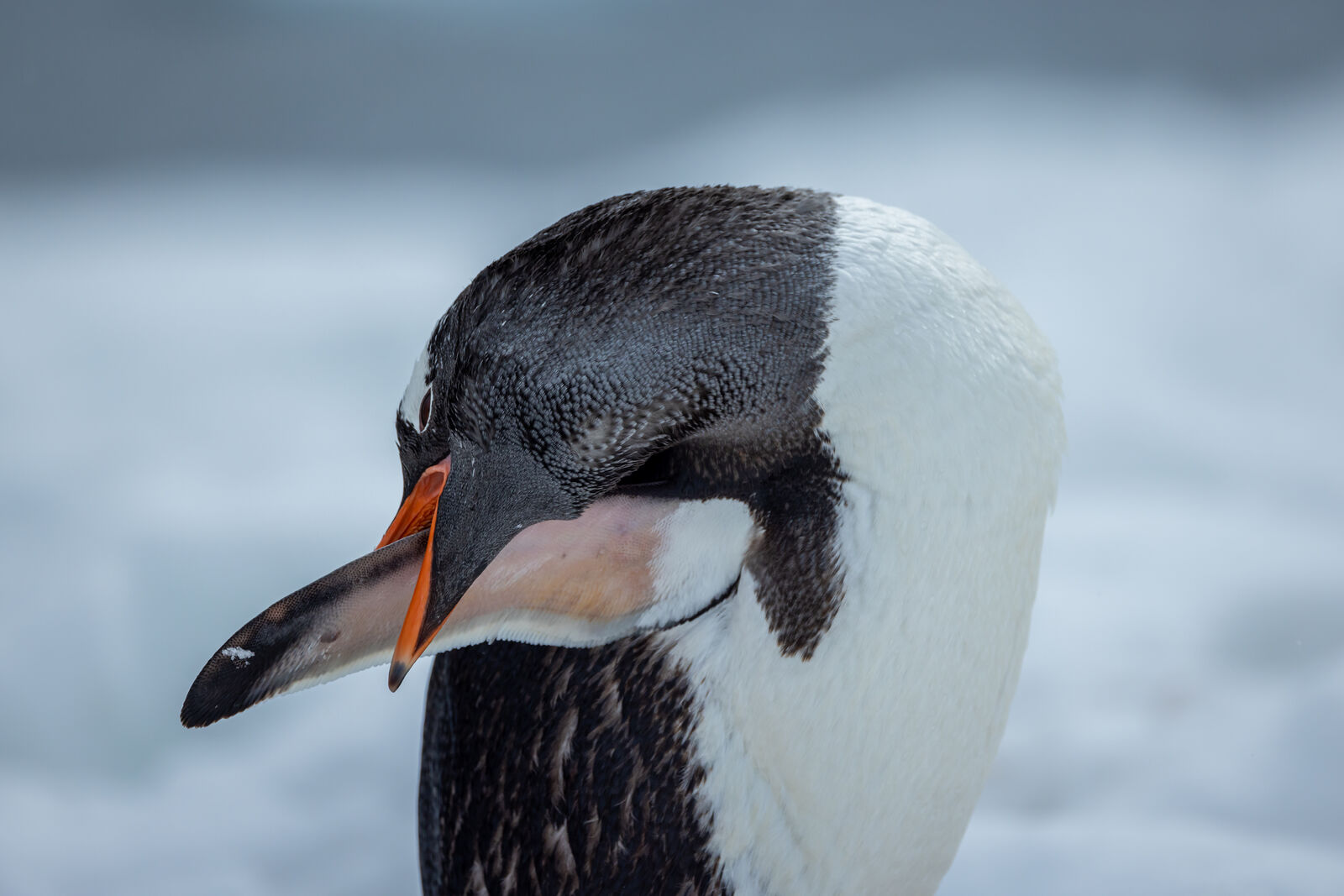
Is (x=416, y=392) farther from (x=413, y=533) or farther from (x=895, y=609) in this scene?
(x=895, y=609)

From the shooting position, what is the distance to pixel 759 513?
1.57ft

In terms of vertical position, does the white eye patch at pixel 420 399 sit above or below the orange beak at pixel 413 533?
above

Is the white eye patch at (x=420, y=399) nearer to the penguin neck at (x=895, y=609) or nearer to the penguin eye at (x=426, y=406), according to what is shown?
the penguin eye at (x=426, y=406)

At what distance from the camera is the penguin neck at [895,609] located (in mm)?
454

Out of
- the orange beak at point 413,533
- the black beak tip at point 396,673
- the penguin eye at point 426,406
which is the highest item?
the penguin eye at point 426,406

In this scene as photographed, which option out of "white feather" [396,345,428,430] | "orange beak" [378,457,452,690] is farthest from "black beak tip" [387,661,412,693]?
"white feather" [396,345,428,430]

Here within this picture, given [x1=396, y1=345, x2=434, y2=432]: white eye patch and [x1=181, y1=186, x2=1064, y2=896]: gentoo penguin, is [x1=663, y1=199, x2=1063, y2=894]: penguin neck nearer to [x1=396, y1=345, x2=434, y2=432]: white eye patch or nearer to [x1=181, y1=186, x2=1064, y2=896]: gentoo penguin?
[x1=181, y1=186, x2=1064, y2=896]: gentoo penguin

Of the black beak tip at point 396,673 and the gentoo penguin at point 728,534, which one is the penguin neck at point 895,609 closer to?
the gentoo penguin at point 728,534

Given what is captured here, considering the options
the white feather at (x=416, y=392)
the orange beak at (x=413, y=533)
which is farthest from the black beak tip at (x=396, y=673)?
the white feather at (x=416, y=392)

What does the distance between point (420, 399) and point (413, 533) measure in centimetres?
6

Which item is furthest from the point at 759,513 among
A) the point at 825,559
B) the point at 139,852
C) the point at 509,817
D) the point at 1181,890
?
the point at 139,852

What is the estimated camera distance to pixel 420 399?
0.51 meters

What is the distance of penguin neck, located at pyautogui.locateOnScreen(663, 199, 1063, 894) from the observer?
45 cm

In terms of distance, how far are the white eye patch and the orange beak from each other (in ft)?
0.07
